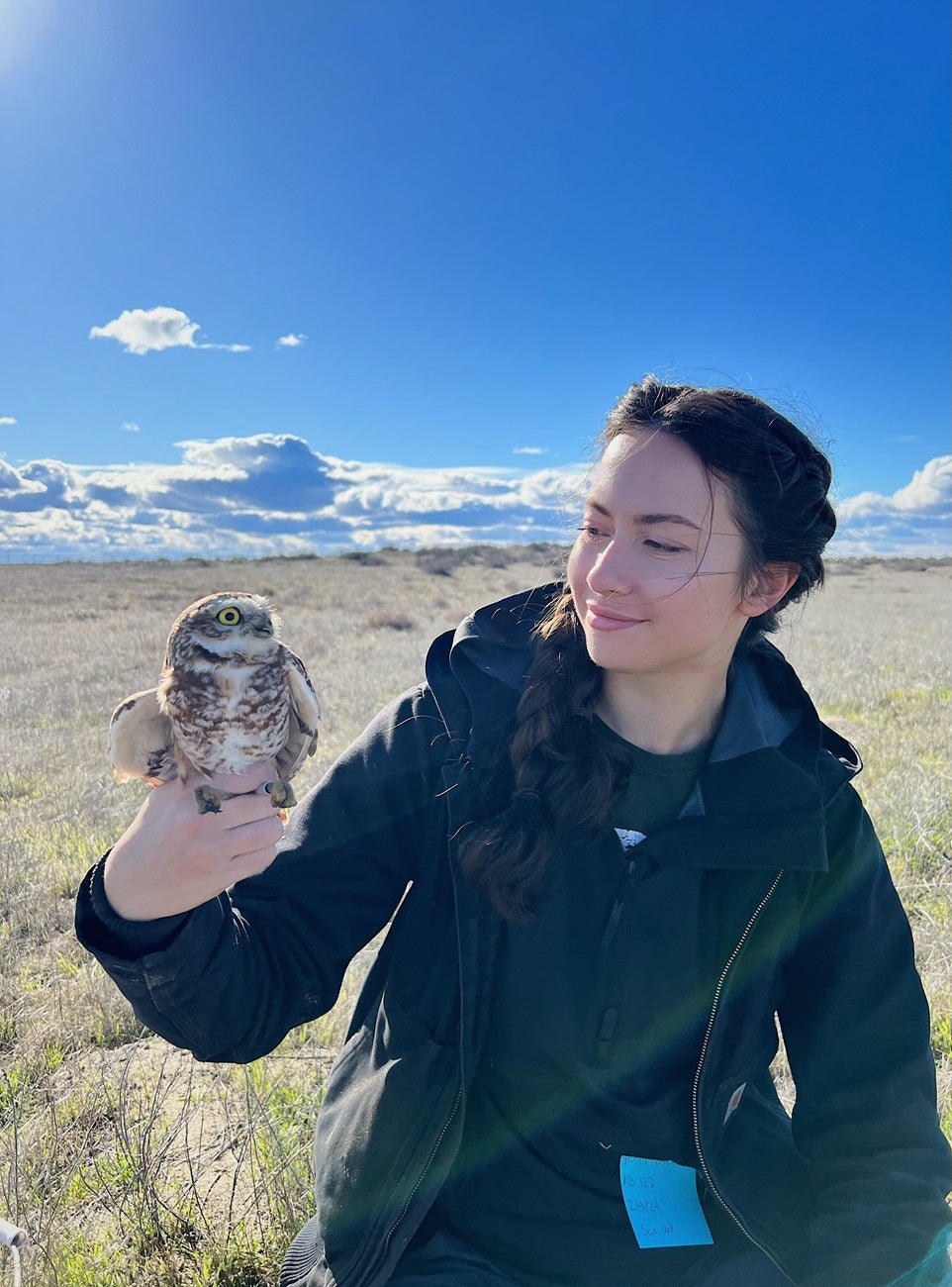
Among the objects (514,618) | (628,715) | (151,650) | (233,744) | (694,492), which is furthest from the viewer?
(151,650)

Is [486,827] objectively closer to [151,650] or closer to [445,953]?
[445,953]

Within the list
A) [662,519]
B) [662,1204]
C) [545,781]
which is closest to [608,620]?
[662,519]

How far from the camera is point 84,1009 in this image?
13.3ft

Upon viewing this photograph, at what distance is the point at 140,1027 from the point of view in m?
4.07

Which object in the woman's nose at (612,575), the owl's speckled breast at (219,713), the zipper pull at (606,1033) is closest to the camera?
the owl's speckled breast at (219,713)

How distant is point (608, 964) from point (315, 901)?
87 cm

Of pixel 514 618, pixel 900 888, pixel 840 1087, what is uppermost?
pixel 514 618

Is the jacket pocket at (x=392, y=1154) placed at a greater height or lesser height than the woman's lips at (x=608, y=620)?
lesser

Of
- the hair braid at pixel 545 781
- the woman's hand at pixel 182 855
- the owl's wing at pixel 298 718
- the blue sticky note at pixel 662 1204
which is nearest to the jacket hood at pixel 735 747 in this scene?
the hair braid at pixel 545 781

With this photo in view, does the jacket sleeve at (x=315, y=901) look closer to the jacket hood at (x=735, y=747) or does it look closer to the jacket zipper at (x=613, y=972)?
the jacket hood at (x=735, y=747)

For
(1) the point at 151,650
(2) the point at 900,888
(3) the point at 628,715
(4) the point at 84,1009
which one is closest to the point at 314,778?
(4) the point at 84,1009

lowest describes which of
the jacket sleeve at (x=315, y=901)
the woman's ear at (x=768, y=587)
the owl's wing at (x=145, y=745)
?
the jacket sleeve at (x=315, y=901)

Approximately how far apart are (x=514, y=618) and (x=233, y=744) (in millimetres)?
1074

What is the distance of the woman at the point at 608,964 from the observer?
82.1 inches
